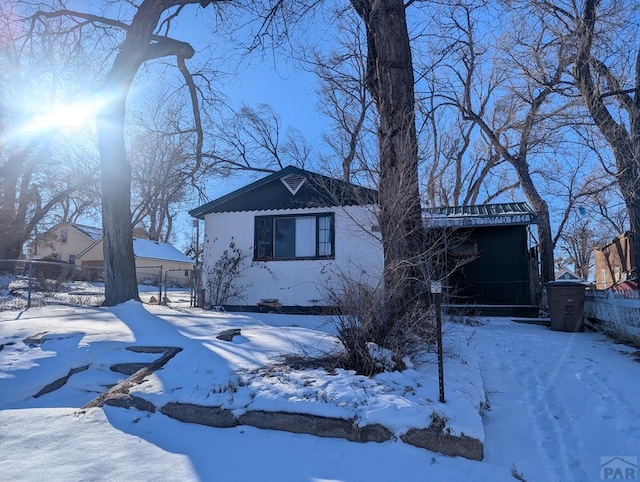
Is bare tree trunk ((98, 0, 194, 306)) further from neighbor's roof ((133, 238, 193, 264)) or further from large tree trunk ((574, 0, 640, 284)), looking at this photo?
neighbor's roof ((133, 238, 193, 264))

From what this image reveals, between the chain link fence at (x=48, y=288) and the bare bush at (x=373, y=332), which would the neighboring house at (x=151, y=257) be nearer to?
the chain link fence at (x=48, y=288)

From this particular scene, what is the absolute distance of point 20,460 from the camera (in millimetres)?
3158

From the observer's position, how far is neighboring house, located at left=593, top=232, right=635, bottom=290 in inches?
523

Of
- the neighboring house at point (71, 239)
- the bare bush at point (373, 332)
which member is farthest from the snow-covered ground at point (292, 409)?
the neighboring house at point (71, 239)

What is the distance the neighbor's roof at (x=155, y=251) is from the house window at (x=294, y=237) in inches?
1006

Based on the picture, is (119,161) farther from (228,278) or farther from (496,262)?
(496,262)

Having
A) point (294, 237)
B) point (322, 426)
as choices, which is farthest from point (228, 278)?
point (322, 426)

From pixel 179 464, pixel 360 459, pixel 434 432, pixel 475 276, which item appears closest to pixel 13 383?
pixel 179 464

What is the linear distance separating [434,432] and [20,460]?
3064 mm

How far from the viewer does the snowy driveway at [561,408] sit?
3.36 meters

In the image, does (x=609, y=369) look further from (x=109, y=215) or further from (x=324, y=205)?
(x=109, y=215)

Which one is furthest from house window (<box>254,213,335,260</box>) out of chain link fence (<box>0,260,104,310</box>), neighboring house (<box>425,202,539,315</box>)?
chain link fence (<box>0,260,104,310</box>)

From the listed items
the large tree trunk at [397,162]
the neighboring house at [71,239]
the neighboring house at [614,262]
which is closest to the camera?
the large tree trunk at [397,162]

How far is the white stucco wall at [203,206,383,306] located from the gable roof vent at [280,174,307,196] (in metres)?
0.63
